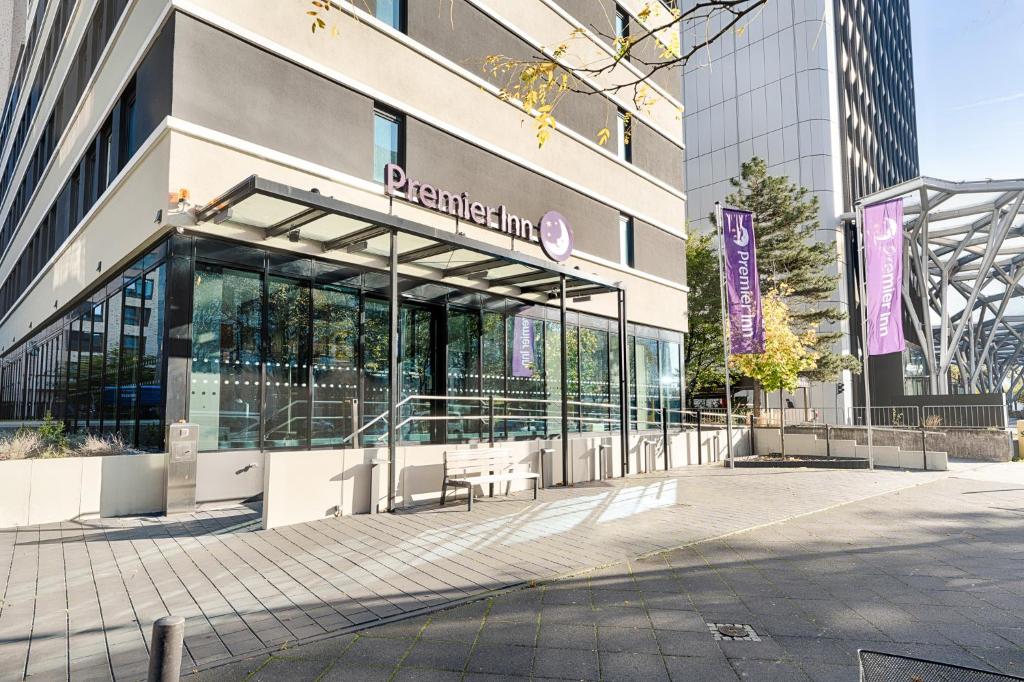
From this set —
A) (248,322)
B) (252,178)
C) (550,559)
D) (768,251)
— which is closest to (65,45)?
(248,322)

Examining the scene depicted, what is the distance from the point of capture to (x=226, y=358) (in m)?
10.9

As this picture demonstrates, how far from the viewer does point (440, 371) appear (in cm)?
1524

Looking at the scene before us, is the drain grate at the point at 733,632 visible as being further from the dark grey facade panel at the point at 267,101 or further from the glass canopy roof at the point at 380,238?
the dark grey facade panel at the point at 267,101

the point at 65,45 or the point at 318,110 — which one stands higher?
the point at 65,45

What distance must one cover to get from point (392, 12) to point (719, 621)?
13.8m

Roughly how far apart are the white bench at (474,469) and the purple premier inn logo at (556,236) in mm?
7544

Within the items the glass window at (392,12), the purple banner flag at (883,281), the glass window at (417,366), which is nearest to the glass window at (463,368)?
the glass window at (417,366)

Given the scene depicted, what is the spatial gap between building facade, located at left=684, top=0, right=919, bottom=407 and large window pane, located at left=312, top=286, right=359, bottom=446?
35.3m

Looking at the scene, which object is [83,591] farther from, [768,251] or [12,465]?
[768,251]

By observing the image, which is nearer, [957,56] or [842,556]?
[957,56]

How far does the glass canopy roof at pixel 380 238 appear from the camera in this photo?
947 centimetres

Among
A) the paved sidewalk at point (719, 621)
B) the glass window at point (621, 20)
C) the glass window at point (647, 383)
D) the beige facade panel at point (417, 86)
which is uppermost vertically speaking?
the glass window at point (621, 20)

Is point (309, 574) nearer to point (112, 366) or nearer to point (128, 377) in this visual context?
point (128, 377)

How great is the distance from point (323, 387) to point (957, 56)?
420 inches
